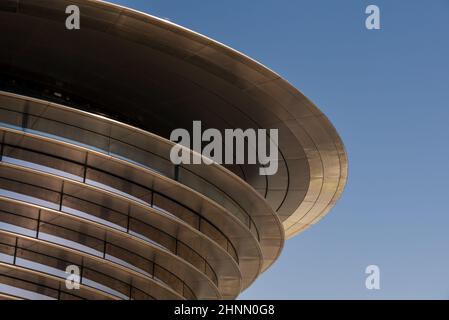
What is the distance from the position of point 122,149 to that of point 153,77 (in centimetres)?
351

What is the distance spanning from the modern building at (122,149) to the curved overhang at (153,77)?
0.06m

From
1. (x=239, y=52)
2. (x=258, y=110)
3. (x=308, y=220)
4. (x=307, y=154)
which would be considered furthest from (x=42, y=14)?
(x=308, y=220)

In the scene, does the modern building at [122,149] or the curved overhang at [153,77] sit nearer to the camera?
the modern building at [122,149]

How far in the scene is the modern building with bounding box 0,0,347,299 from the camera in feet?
94.0

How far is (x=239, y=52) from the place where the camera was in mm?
29078

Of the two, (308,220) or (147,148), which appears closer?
(147,148)

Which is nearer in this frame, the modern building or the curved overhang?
the modern building

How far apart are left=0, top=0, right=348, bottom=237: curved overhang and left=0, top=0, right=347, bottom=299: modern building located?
0.20 feet

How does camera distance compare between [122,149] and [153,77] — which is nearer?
[122,149]

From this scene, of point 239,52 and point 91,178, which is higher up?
point 239,52

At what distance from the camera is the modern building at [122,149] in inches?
1128

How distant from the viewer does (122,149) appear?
96.8ft

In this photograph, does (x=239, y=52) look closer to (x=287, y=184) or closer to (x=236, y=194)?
(x=236, y=194)

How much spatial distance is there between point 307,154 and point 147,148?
26.2 feet
